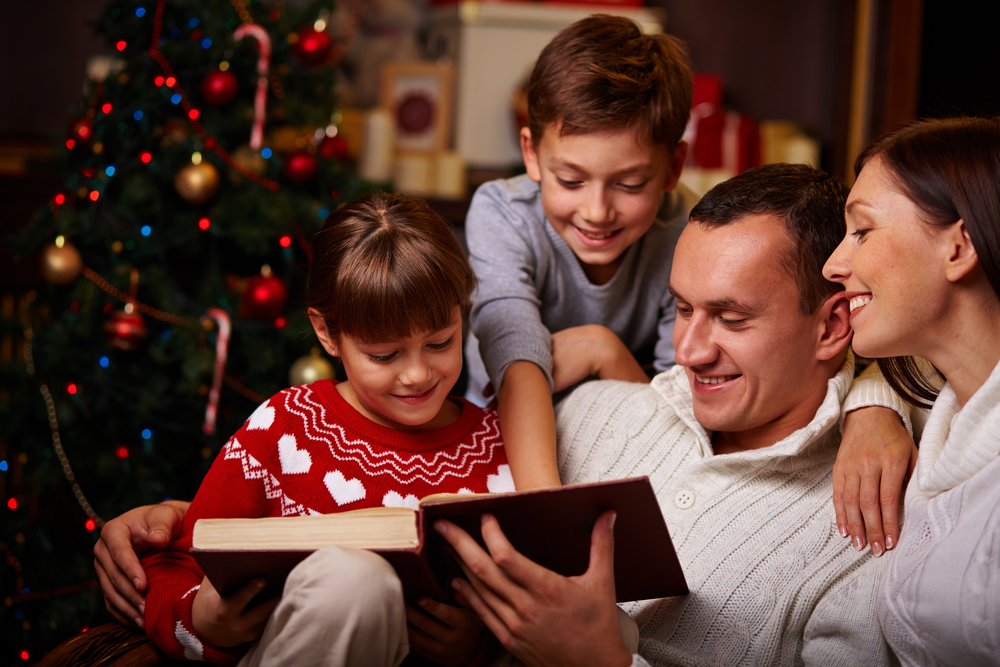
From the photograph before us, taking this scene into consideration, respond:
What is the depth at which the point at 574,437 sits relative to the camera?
5.20ft

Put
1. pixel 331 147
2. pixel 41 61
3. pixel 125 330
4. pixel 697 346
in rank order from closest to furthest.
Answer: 1. pixel 697 346
2. pixel 125 330
3. pixel 331 147
4. pixel 41 61

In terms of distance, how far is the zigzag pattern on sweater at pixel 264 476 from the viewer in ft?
4.22

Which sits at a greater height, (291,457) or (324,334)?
(324,334)

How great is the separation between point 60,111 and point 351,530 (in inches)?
133

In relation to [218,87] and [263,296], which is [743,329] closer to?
[263,296]

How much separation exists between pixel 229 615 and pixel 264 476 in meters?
0.24

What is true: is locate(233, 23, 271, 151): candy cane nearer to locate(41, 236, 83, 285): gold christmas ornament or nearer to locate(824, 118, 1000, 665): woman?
locate(41, 236, 83, 285): gold christmas ornament

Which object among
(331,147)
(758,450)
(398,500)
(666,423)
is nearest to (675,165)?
(666,423)

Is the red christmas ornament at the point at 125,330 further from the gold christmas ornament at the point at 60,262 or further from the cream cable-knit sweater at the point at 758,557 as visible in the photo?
the cream cable-knit sweater at the point at 758,557

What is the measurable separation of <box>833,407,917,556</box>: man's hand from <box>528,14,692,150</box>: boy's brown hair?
697 mm

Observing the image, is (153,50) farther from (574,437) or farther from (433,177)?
(574,437)

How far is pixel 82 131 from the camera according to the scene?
243cm

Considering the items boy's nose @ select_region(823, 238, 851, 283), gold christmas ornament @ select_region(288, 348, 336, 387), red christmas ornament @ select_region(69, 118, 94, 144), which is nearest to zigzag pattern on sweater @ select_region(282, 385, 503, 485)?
boy's nose @ select_region(823, 238, 851, 283)

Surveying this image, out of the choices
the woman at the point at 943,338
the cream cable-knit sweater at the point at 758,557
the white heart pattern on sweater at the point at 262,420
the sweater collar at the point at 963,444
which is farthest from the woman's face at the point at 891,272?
the white heart pattern on sweater at the point at 262,420
